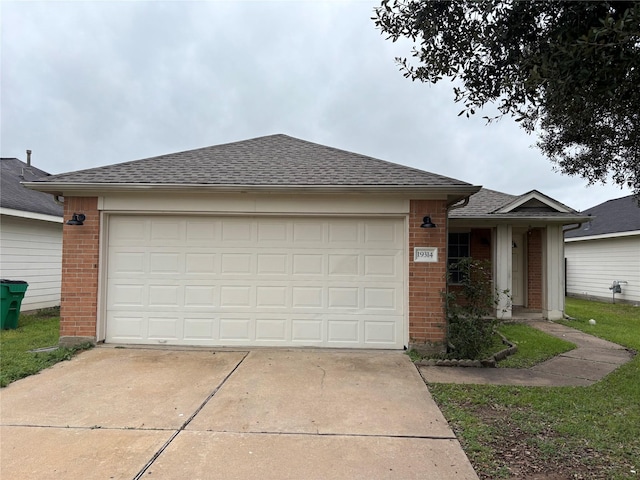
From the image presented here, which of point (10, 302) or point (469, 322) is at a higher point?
point (469, 322)

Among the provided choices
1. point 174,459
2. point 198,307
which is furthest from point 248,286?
point 174,459

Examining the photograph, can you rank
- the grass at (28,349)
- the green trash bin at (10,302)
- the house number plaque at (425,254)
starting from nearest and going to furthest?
1. the grass at (28,349)
2. the house number plaque at (425,254)
3. the green trash bin at (10,302)

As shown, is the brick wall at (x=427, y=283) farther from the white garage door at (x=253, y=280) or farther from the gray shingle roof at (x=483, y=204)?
the gray shingle roof at (x=483, y=204)

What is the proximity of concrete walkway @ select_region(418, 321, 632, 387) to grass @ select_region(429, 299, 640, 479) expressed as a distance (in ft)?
0.68

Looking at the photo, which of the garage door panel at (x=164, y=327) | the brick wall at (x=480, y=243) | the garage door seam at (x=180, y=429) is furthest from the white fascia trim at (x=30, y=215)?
the brick wall at (x=480, y=243)

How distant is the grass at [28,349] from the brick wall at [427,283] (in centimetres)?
557

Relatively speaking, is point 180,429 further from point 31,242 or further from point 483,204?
point 483,204

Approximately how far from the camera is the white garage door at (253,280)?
20.8ft

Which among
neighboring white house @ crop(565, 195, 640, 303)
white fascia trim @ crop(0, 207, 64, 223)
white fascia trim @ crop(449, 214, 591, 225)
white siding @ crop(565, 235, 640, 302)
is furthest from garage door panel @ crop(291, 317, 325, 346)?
white siding @ crop(565, 235, 640, 302)

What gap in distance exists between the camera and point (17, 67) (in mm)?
11617

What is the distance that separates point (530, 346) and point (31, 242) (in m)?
12.4

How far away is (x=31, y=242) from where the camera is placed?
10.1 m

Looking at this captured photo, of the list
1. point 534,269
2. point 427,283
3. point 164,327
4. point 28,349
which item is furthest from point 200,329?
point 534,269

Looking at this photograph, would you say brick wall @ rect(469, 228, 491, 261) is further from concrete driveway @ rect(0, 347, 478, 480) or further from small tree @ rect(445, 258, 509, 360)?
concrete driveway @ rect(0, 347, 478, 480)
